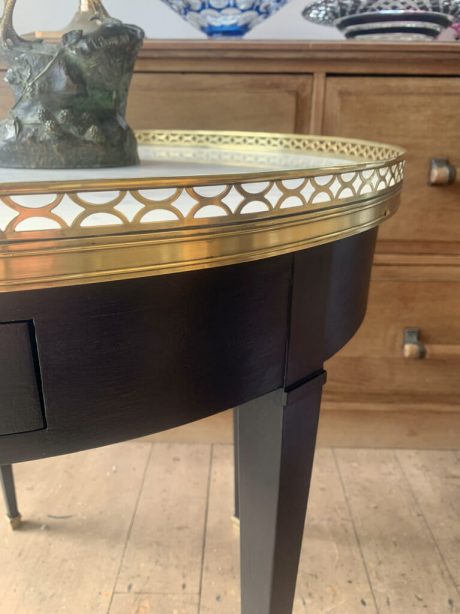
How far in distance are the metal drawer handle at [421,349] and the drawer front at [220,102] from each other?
1.40 feet

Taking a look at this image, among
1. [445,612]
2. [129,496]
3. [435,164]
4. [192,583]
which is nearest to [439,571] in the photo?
[445,612]

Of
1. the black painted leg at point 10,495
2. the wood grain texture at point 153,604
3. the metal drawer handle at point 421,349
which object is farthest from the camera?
the metal drawer handle at point 421,349

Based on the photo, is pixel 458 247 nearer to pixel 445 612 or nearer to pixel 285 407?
pixel 445 612

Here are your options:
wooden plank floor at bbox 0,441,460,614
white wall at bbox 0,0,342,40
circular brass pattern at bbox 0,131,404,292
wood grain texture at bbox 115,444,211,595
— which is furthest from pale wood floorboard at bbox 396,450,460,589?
white wall at bbox 0,0,342,40

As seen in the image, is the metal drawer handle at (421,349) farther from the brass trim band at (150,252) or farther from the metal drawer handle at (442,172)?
the brass trim band at (150,252)

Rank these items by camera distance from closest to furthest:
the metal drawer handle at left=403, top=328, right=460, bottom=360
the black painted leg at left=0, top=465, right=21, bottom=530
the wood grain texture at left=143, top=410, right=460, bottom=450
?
1. the black painted leg at left=0, top=465, right=21, bottom=530
2. the metal drawer handle at left=403, top=328, right=460, bottom=360
3. the wood grain texture at left=143, top=410, right=460, bottom=450

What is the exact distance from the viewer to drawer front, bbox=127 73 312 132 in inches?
36.9

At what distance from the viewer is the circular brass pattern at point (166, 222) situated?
0.88ft

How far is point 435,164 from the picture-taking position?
3.12 ft

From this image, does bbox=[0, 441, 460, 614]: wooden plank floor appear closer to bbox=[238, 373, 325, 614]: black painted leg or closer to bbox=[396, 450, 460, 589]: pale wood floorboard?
bbox=[396, 450, 460, 589]: pale wood floorboard

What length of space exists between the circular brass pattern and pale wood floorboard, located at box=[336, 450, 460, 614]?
0.66 m

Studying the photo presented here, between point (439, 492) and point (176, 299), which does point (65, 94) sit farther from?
point (439, 492)

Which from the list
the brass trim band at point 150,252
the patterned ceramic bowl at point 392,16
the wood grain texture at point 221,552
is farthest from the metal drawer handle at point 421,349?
the brass trim band at point 150,252

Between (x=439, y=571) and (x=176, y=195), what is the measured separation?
82 centimetres
